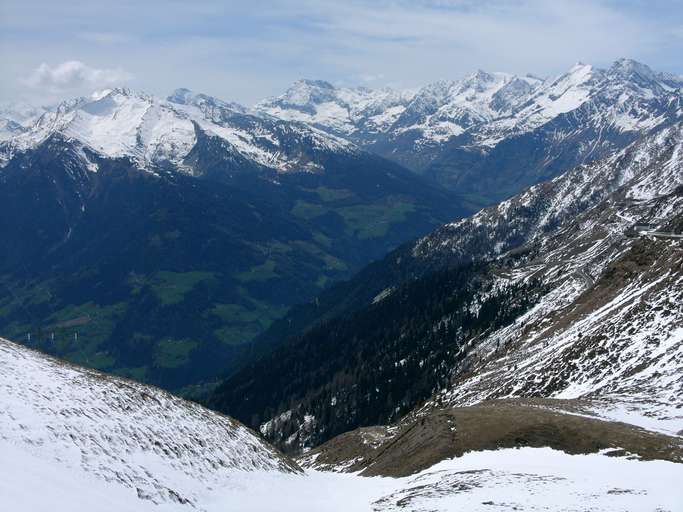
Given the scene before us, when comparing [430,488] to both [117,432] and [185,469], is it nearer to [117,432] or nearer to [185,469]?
[185,469]

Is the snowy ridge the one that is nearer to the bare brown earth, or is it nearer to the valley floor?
the valley floor

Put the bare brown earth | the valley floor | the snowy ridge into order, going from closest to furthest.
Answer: the valley floor → the snowy ridge → the bare brown earth

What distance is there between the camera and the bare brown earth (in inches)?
2143

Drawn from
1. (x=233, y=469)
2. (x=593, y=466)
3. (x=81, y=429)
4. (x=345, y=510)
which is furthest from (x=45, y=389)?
(x=593, y=466)

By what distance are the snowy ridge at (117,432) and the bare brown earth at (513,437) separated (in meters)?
12.9

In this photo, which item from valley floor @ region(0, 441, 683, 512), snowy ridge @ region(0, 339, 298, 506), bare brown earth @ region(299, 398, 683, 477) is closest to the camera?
valley floor @ region(0, 441, 683, 512)

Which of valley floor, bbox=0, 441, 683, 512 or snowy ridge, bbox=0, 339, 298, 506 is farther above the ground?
snowy ridge, bbox=0, 339, 298, 506

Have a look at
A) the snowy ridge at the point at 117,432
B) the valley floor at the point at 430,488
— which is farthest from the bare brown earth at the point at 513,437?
the snowy ridge at the point at 117,432

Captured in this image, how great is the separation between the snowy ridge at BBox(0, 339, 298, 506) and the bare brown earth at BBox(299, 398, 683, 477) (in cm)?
1295

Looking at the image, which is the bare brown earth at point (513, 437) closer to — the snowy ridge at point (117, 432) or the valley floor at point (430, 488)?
the valley floor at point (430, 488)

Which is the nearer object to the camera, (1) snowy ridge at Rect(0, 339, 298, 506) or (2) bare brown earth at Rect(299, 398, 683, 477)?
(1) snowy ridge at Rect(0, 339, 298, 506)

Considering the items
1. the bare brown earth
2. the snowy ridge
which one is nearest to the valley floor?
the snowy ridge

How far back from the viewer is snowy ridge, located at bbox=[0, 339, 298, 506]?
39.2 meters

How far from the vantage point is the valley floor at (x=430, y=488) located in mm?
34750
